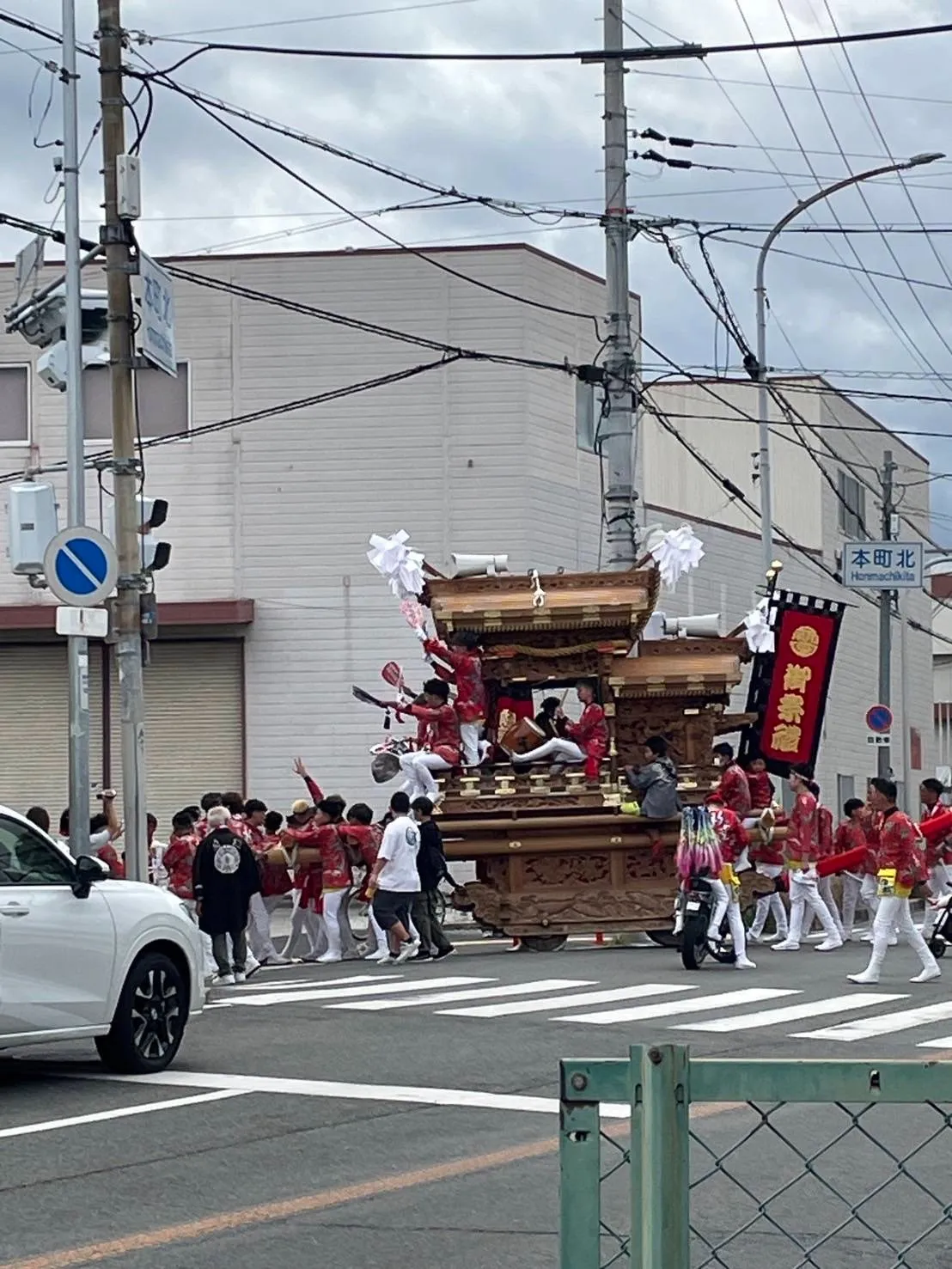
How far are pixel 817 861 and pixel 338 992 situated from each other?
720 cm

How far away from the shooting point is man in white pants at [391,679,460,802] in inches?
854

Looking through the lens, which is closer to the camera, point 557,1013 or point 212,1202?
point 212,1202

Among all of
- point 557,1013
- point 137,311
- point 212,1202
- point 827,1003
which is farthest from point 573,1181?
point 137,311

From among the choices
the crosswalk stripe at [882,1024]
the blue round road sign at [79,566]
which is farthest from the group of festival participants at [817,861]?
the blue round road sign at [79,566]

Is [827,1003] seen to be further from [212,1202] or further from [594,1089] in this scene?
[594,1089]

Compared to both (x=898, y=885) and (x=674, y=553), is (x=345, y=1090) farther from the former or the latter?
(x=674, y=553)

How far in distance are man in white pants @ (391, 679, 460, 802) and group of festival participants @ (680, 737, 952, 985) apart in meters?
2.11

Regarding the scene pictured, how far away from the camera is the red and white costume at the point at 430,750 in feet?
71.2

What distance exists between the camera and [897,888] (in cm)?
1794

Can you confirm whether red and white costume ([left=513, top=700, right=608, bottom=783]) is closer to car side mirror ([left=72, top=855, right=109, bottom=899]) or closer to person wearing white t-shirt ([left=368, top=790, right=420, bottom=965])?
person wearing white t-shirt ([left=368, top=790, right=420, bottom=965])

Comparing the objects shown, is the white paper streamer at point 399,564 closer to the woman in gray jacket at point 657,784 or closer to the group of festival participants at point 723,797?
the group of festival participants at point 723,797

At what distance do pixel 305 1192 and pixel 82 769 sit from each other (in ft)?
34.0

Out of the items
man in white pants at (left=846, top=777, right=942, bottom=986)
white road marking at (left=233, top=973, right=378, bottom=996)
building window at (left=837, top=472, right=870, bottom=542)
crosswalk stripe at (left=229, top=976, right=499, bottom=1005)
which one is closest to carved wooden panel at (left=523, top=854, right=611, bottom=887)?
white road marking at (left=233, top=973, right=378, bottom=996)

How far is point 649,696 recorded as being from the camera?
2319 centimetres
